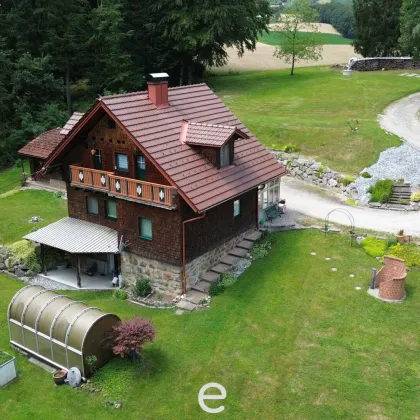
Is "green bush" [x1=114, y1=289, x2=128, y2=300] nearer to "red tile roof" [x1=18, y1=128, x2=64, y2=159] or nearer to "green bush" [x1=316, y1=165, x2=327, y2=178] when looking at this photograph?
"green bush" [x1=316, y1=165, x2=327, y2=178]

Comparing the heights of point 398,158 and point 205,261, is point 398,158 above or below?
above

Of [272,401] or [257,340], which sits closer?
[272,401]

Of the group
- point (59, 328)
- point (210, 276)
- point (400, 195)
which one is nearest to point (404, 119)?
point (400, 195)

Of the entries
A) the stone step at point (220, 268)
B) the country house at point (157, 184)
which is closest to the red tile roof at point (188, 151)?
the country house at point (157, 184)

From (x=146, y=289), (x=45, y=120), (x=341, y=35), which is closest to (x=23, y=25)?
(x=45, y=120)

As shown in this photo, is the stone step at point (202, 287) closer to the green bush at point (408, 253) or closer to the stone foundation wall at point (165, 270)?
the stone foundation wall at point (165, 270)

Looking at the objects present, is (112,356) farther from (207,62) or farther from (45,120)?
(207,62)

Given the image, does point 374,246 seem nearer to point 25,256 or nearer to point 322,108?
point 25,256
